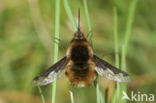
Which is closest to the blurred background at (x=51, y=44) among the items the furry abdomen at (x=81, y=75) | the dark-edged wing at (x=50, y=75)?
the dark-edged wing at (x=50, y=75)

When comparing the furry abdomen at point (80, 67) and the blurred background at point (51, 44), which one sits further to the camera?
the blurred background at point (51, 44)

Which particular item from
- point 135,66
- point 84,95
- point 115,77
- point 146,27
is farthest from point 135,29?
point 115,77

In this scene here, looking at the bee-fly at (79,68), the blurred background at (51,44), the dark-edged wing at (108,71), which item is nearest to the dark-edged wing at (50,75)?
the bee-fly at (79,68)

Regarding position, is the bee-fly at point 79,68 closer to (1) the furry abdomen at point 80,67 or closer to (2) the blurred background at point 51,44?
(1) the furry abdomen at point 80,67

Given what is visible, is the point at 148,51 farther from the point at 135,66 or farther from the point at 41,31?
the point at 41,31

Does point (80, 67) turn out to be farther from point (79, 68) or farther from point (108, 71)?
point (108, 71)

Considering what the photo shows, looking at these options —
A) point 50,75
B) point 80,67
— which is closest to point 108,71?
point 80,67

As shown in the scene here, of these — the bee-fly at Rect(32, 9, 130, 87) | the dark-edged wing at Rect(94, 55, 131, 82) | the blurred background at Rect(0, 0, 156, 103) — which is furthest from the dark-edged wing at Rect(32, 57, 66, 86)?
the blurred background at Rect(0, 0, 156, 103)

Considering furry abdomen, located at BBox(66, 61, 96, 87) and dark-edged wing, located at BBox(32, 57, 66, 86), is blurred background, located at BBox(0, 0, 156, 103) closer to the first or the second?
dark-edged wing, located at BBox(32, 57, 66, 86)
